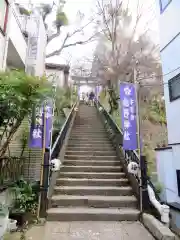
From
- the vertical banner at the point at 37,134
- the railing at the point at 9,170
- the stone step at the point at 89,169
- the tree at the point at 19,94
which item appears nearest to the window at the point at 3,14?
the tree at the point at 19,94

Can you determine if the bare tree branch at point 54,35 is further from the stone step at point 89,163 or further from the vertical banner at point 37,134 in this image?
the vertical banner at point 37,134

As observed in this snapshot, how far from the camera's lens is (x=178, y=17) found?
19.5 ft

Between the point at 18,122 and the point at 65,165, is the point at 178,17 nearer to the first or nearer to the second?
the point at 18,122

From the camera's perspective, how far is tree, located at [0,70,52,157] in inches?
157

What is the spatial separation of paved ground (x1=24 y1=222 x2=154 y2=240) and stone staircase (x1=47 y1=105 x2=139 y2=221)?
0.75ft

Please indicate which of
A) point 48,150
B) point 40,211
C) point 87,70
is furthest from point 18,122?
point 87,70

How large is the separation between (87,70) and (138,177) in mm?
14745

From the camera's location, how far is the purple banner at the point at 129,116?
19.9 feet

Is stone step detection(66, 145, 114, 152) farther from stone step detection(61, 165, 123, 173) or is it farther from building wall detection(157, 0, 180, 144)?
building wall detection(157, 0, 180, 144)

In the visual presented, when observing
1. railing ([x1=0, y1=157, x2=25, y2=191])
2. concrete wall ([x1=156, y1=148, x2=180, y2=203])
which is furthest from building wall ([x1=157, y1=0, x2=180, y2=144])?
railing ([x1=0, y1=157, x2=25, y2=191])

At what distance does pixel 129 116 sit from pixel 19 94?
11.6 feet

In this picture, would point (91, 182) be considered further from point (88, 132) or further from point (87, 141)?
point (88, 132)

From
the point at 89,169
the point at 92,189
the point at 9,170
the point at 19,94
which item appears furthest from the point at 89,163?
the point at 19,94

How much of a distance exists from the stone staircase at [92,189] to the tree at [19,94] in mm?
2281
